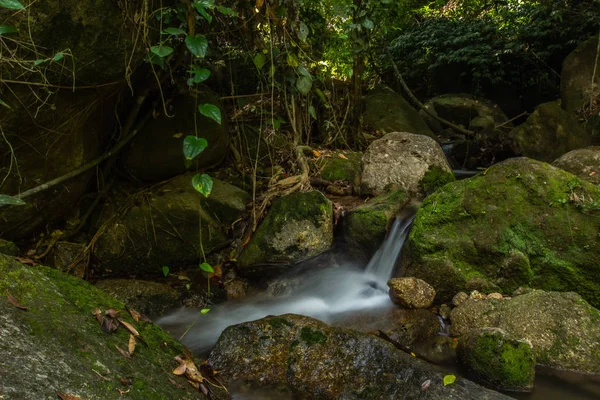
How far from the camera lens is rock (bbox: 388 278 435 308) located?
381 centimetres

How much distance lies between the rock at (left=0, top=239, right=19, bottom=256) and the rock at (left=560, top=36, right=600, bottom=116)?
854 centimetres

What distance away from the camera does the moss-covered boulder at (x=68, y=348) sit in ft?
4.93

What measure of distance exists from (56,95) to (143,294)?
1831 mm

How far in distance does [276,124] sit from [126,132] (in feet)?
4.82

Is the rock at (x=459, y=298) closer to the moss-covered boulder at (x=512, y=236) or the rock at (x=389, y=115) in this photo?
the moss-covered boulder at (x=512, y=236)

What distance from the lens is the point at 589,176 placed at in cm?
534

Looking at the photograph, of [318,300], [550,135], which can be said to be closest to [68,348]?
[318,300]

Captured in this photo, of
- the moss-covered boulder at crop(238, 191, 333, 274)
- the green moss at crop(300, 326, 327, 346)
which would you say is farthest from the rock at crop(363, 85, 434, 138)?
the green moss at crop(300, 326, 327, 346)

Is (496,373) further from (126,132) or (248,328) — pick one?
(126,132)

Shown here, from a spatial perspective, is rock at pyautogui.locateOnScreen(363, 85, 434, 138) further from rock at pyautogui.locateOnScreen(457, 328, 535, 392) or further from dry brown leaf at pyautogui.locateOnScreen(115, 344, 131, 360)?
dry brown leaf at pyautogui.locateOnScreen(115, 344, 131, 360)

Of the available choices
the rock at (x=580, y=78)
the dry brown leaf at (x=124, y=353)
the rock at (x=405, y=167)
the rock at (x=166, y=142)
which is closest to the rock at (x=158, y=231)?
the rock at (x=166, y=142)

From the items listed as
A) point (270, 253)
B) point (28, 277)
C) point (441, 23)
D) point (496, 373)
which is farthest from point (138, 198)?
point (441, 23)

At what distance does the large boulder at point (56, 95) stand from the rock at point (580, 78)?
25.1 feet

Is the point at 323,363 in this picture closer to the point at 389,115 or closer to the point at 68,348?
the point at 68,348
